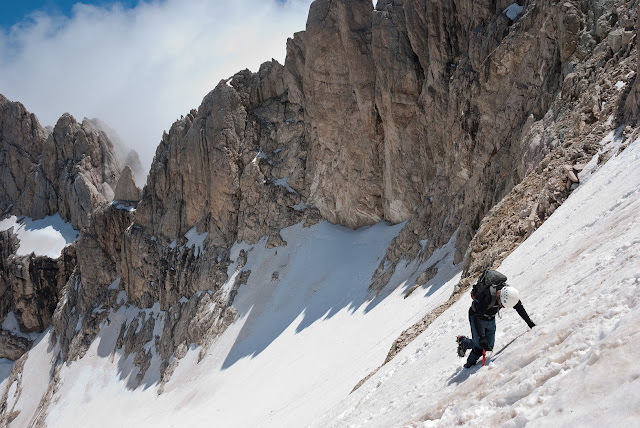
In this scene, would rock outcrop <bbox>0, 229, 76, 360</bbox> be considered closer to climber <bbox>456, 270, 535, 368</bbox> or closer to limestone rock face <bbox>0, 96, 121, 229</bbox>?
limestone rock face <bbox>0, 96, 121, 229</bbox>

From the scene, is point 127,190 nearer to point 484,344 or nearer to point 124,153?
point 124,153

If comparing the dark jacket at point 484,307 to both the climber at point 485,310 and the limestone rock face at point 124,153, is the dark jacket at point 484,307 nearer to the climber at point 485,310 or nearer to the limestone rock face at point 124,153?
the climber at point 485,310

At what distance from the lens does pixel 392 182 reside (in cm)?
4066

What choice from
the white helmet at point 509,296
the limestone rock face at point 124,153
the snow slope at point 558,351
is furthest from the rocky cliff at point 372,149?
the limestone rock face at point 124,153

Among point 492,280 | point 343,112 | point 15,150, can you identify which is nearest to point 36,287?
point 15,150

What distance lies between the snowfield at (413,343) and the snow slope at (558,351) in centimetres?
2

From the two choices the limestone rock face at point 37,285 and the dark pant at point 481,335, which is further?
the limestone rock face at point 37,285

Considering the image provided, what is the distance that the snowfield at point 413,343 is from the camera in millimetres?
4605

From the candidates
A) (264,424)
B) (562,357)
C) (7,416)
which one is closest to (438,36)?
(264,424)

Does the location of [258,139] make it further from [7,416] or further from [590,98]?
→ [7,416]

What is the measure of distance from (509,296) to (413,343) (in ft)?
20.9

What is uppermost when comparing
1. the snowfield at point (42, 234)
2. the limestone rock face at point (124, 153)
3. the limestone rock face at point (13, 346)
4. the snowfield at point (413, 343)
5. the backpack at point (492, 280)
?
the limestone rock face at point (124, 153)

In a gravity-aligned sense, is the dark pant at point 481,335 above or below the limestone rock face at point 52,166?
below

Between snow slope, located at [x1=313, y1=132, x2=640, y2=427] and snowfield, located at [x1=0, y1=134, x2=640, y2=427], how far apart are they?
0.07 ft
